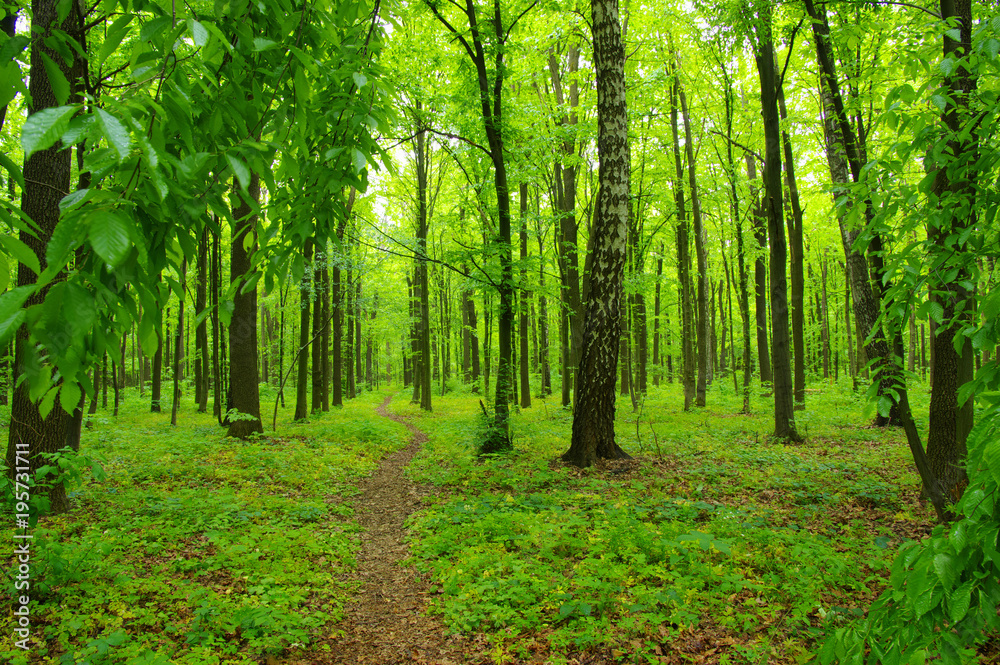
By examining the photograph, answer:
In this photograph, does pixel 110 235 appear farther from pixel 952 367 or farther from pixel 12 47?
pixel 952 367

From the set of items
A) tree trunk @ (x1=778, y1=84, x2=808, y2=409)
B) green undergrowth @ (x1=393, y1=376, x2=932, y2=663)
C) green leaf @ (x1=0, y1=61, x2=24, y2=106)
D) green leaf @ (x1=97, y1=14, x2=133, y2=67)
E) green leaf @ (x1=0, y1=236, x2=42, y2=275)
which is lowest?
green undergrowth @ (x1=393, y1=376, x2=932, y2=663)

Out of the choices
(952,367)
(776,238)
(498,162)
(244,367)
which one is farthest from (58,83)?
(244,367)

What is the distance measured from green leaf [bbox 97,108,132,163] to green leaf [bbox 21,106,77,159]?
8 cm

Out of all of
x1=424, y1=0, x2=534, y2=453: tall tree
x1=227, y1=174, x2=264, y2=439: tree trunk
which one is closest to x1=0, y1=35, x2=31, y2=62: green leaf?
x1=424, y1=0, x2=534, y2=453: tall tree

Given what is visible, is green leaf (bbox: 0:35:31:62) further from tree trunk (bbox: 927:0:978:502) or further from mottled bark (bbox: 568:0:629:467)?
mottled bark (bbox: 568:0:629:467)

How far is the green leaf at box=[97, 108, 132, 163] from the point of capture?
0.85 metres

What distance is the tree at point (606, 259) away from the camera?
24.1ft

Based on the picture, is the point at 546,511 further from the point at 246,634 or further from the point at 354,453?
the point at 354,453

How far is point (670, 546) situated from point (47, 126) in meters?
4.91

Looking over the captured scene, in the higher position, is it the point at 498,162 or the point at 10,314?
the point at 498,162

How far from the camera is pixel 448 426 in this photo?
45.7 feet

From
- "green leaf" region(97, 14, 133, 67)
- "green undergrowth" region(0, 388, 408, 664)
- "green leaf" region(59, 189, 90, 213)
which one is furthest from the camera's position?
"green undergrowth" region(0, 388, 408, 664)

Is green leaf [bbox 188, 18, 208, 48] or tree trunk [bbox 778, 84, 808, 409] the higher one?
tree trunk [bbox 778, 84, 808, 409]

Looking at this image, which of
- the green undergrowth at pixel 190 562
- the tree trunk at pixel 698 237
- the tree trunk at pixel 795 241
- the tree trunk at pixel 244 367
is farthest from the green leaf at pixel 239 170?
the tree trunk at pixel 698 237
